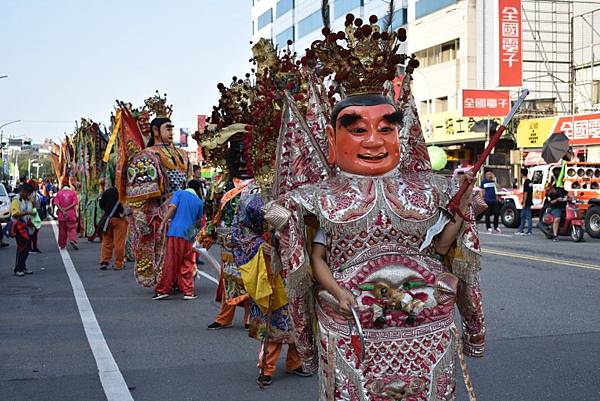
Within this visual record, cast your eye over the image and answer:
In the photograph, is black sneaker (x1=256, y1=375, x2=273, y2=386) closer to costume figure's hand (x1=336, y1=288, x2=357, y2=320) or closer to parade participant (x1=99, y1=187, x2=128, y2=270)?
costume figure's hand (x1=336, y1=288, x2=357, y2=320)

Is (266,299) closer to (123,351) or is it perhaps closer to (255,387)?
(255,387)

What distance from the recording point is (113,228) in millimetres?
14102

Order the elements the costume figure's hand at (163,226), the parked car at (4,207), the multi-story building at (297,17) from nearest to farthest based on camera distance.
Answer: the costume figure's hand at (163,226) < the parked car at (4,207) < the multi-story building at (297,17)

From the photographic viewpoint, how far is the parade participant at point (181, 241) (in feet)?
32.5

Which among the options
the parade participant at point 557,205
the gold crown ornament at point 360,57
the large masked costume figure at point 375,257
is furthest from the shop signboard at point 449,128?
the large masked costume figure at point 375,257

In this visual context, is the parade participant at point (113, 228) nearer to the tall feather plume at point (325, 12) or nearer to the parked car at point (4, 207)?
the parked car at point (4, 207)

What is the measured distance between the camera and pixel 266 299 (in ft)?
19.5

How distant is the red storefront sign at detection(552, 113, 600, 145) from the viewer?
2616 centimetres

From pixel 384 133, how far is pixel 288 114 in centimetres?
74

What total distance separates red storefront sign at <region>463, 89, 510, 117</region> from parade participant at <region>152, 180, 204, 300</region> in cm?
2233

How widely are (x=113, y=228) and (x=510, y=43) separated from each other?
872 inches

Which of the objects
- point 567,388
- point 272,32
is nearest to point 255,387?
point 567,388

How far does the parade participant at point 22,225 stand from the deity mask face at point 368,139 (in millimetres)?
10356

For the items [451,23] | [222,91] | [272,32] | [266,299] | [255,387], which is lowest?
[255,387]
